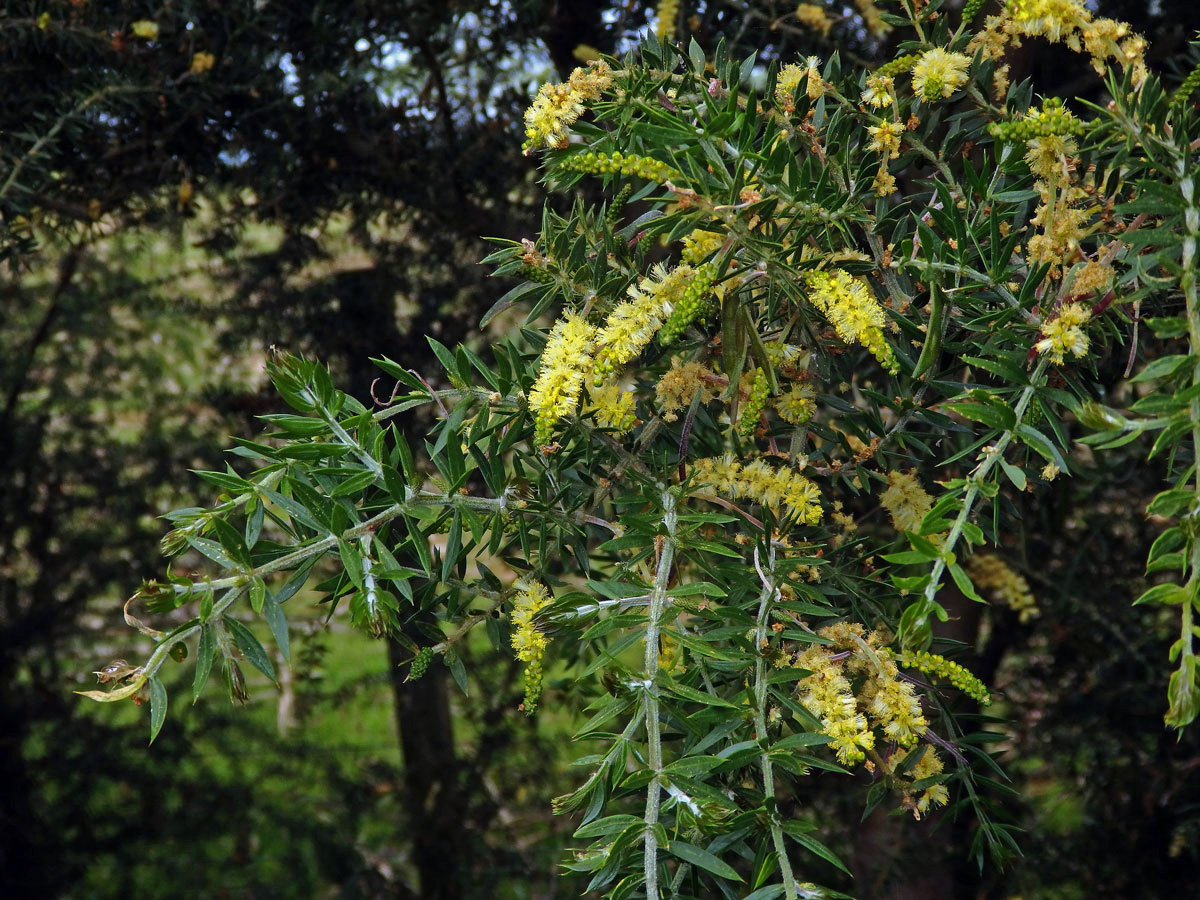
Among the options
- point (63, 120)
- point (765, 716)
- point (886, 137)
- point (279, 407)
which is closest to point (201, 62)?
point (63, 120)

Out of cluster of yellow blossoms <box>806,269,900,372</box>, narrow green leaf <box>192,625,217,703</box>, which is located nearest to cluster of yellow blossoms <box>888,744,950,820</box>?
cluster of yellow blossoms <box>806,269,900,372</box>

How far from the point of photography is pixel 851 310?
0.85 m

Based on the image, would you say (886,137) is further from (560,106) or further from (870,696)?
(870,696)

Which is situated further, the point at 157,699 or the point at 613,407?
the point at 613,407

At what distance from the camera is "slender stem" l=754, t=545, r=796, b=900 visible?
734mm

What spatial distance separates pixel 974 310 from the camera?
0.91 m

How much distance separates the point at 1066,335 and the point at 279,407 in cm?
188

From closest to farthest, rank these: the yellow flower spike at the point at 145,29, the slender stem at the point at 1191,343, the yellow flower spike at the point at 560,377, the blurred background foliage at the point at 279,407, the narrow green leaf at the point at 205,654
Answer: the slender stem at the point at 1191,343 → the narrow green leaf at the point at 205,654 → the yellow flower spike at the point at 560,377 → the yellow flower spike at the point at 145,29 → the blurred background foliage at the point at 279,407

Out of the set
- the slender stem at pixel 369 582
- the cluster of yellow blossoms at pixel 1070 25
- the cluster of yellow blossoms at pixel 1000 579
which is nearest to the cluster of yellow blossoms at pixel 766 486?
the slender stem at pixel 369 582

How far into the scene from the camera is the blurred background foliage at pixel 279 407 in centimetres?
189

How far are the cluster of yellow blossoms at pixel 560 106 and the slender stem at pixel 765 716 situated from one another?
0.43 meters

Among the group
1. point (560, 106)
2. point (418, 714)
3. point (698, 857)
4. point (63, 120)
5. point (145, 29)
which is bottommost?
point (418, 714)

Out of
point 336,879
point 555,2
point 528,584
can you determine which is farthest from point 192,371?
point 528,584

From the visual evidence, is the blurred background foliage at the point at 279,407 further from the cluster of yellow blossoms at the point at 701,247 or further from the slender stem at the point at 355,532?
the cluster of yellow blossoms at the point at 701,247
